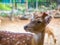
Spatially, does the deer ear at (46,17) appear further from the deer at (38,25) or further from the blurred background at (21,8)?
the blurred background at (21,8)

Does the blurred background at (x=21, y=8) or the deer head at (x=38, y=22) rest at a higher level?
the deer head at (x=38, y=22)

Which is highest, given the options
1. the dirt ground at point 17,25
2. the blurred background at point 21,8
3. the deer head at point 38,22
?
the deer head at point 38,22

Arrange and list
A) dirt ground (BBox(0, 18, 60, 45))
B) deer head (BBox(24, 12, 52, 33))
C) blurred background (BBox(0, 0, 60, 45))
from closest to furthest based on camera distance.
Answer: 1. deer head (BBox(24, 12, 52, 33))
2. dirt ground (BBox(0, 18, 60, 45))
3. blurred background (BBox(0, 0, 60, 45))

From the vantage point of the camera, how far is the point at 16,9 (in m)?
5.16

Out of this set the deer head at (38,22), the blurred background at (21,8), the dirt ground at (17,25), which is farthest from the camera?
the blurred background at (21,8)

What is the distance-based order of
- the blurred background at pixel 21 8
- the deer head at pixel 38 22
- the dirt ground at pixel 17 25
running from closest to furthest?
the deer head at pixel 38 22
the dirt ground at pixel 17 25
the blurred background at pixel 21 8

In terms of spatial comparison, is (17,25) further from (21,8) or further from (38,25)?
(38,25)

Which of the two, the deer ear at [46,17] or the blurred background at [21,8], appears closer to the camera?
the deer ear at [46,17]

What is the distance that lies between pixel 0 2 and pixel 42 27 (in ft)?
9.24

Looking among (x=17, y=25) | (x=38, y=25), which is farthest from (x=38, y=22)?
(x=17, y=25)

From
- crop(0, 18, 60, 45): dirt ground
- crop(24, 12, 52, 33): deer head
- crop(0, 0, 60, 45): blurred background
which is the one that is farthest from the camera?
crop(0, 0, 60, 45): blurred background

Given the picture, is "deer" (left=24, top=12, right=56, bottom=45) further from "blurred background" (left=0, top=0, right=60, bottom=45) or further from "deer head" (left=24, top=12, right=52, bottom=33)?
"blurred background" (left=0, top=0, right=60, bottom=45)

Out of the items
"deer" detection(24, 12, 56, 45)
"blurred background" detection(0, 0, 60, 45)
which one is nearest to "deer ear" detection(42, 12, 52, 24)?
"deer" detection(24, 12, 56, 45)

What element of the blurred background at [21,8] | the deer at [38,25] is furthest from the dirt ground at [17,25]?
the deer at [38,25]
